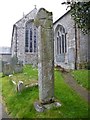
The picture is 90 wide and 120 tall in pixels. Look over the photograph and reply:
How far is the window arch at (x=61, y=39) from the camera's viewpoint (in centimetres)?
2739

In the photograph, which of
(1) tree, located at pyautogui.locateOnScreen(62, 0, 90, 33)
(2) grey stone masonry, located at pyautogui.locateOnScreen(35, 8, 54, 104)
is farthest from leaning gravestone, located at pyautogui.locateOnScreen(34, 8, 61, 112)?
(1) tree, located at pyautogui.locateOnScreen(62, 0, 90, 33)

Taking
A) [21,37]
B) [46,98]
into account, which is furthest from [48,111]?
[21,37]

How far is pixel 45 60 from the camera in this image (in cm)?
896

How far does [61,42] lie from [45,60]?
64.3 feet

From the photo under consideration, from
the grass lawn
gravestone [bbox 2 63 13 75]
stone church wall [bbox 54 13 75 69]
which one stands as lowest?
the grass lawn

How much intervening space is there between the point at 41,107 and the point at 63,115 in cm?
97

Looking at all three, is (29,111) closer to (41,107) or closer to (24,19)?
(41,107)

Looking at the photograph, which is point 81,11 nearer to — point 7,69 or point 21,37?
point 7,69

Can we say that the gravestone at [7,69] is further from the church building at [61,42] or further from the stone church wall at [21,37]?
the stone church wall at [21,37]

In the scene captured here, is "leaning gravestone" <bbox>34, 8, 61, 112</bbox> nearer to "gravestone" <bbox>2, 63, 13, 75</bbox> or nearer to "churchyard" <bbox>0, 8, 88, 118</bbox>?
"churchyard" <bbox>0, 8, 88, 118</bbox>

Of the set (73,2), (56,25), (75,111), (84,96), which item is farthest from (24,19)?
(75,111)

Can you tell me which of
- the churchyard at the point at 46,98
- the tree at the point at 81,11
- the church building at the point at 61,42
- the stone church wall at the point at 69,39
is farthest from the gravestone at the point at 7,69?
the churchyard at the point at 46,98

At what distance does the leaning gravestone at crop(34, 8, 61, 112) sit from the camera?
8797mm

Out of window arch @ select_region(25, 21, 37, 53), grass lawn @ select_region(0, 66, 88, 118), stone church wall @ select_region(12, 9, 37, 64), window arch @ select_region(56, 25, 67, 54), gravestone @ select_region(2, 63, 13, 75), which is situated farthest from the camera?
window arch @ select_region(25, 21, 37, 53)
